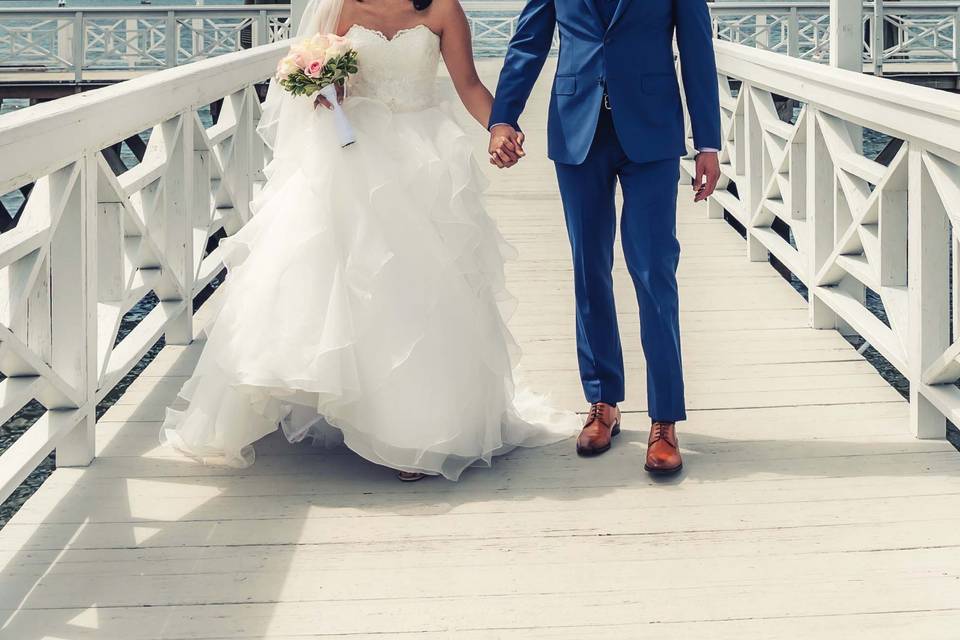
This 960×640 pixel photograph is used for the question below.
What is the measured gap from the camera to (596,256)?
12.9ft

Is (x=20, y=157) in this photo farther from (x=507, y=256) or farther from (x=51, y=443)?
(x=507, y=256)

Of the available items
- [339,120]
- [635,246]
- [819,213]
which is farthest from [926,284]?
[339,120]

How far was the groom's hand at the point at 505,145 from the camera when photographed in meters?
3.82

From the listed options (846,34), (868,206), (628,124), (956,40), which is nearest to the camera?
(628,124)

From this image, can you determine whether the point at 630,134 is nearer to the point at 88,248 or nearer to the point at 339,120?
the point at 339,120

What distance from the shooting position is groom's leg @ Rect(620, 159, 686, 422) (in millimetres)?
3768

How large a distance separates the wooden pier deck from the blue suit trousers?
335mm

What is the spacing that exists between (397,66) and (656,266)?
1.00 m

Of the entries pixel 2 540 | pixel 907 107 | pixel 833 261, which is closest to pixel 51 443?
pixel 2 540

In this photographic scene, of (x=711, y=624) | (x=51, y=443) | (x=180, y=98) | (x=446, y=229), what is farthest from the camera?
(x=180, y=98)

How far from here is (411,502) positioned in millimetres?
3664

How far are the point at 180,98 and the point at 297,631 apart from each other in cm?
272

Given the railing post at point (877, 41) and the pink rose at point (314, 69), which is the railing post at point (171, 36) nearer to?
the railing post at point (877, 41)

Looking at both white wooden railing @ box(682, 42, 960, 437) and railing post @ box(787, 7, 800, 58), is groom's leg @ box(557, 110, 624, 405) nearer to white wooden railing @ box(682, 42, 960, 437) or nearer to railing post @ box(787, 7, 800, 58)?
white wooden railing @ box(682, 42, 960, 437)
